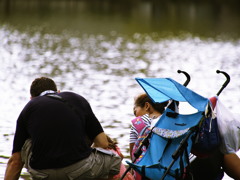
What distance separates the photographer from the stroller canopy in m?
4.66

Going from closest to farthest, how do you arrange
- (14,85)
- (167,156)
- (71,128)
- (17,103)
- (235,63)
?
(71,128)
(167,156)
(17,103)
(14,85)
(235,63)

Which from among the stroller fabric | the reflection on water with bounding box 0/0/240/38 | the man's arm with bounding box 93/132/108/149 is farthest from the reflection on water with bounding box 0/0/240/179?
the stroller fabric

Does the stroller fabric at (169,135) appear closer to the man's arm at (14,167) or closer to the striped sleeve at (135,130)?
the striped sleeve at (135,130)

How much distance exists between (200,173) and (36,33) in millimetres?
25959

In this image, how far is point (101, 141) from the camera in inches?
196

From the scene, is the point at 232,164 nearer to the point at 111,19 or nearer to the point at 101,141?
the point at 101,141

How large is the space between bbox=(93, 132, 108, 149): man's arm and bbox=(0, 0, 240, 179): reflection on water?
2156 mm

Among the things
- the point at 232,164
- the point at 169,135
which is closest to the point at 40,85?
the point at 169,135

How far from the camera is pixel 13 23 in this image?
35.0m

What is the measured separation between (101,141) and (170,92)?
717 mm

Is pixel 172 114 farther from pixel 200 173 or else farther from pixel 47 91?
pixel 47 91

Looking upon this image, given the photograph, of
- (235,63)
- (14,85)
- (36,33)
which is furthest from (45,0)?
(14,85)

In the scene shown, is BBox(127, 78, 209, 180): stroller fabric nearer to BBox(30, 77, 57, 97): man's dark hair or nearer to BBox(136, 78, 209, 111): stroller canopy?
BBox(136, 78, 209, 111): stroller canopy

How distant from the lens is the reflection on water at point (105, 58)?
11.3 m
